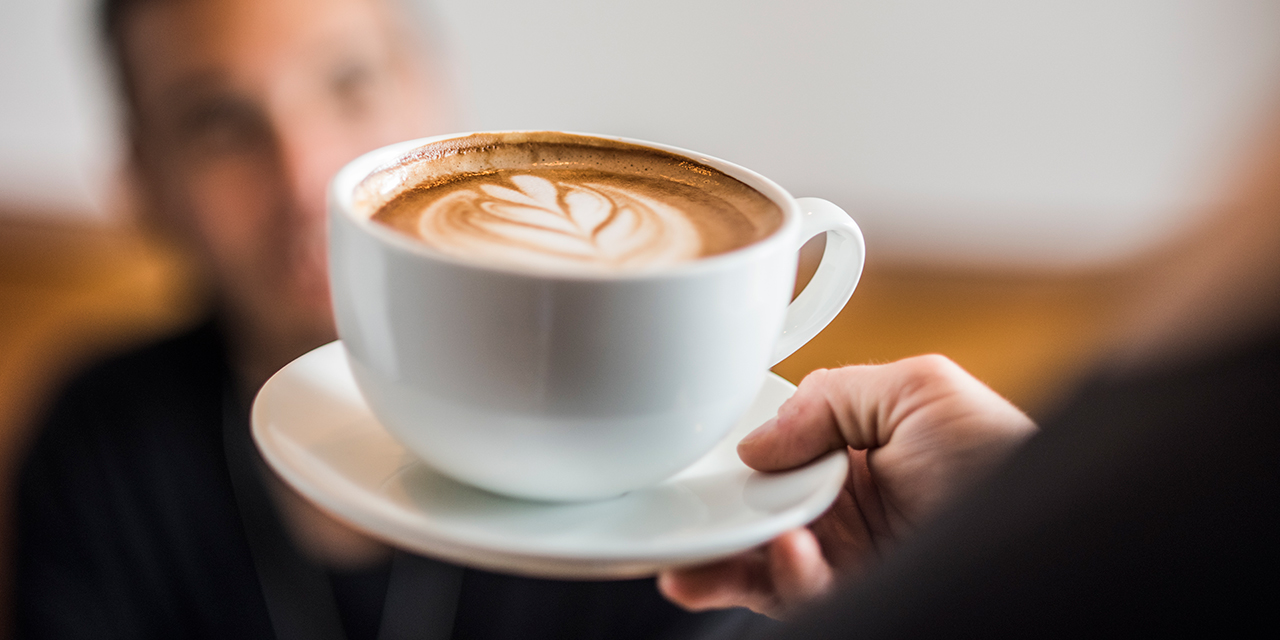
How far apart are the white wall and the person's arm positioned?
4.13 ft

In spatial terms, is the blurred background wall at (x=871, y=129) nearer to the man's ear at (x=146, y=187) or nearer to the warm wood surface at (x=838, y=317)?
the warm wood surface at (x=838, y=317)

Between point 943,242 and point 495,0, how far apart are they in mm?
1170

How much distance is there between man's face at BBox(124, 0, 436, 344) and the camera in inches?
47.4

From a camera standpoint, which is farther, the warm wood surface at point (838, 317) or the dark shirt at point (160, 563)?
the warm wood surface at point (838, 317)

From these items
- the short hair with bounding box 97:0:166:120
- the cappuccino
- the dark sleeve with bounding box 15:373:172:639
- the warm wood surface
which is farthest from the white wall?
the cappuccino

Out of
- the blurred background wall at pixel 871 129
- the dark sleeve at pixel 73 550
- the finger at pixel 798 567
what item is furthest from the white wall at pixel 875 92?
the finger at pixel 798 567

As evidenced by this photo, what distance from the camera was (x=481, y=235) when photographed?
53 cm

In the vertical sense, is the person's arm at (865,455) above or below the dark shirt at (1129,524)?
below

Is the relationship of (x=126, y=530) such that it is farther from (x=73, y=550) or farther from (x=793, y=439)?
(x=793, y=439)

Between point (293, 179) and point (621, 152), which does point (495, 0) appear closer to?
point (293, 179)

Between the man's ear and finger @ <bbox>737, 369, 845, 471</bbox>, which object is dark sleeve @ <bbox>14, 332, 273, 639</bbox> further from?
finger @ <bbox>737, 369, 845, 471</bbox>

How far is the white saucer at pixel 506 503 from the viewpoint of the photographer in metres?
0.46

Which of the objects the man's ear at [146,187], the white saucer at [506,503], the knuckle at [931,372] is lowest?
the man's ear at [146,187]

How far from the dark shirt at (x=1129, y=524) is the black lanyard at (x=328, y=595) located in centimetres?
106
